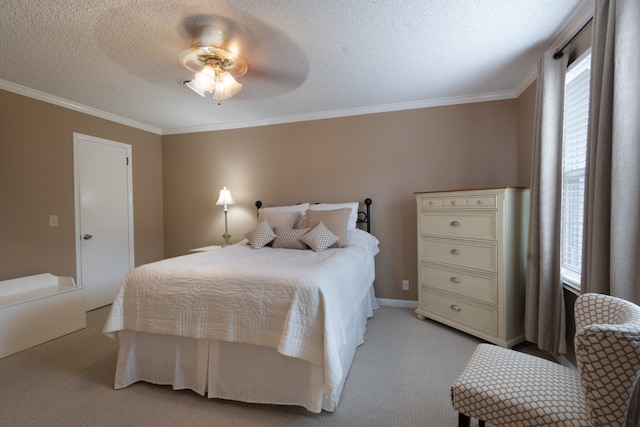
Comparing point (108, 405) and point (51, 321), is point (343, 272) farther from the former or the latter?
point (51, 321)

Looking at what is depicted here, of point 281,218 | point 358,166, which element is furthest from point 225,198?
point 358,166

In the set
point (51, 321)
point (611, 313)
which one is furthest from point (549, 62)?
point (51, 321)

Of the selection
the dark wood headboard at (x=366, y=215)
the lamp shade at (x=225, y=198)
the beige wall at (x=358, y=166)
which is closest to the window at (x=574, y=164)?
the beige wall at (x=358, y=166)

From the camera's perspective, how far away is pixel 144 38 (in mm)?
2035

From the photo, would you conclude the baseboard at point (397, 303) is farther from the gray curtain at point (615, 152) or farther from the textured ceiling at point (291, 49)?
the textured ceiling at point (291, 49)

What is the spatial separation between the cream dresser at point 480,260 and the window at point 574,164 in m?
0.33

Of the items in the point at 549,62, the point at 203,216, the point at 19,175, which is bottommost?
the point at 203,216

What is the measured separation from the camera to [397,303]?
3.48 meters

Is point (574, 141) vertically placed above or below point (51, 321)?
above

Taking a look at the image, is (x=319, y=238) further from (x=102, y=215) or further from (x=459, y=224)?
(x=102, y=215)

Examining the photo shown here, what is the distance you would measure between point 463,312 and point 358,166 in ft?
6.35

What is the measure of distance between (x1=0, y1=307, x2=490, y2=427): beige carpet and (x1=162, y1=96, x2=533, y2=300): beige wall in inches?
50.6

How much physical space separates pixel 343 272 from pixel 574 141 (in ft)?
6.20

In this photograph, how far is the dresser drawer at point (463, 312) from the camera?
243cm
